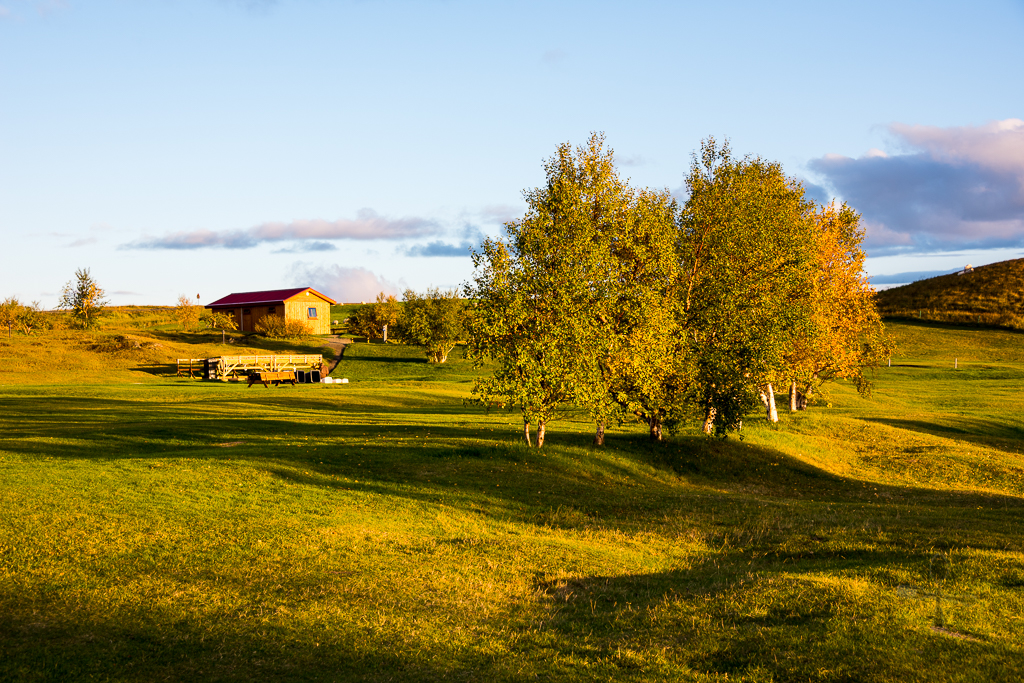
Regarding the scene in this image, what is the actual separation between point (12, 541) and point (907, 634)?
16378 mm

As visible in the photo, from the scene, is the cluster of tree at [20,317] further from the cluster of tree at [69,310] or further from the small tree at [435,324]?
the small tree at [435,324]

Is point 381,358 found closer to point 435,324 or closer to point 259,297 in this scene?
point 435,324

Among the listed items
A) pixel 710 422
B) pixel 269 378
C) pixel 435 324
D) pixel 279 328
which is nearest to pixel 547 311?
pixel 710 422

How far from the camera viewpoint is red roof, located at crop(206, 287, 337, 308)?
386ft

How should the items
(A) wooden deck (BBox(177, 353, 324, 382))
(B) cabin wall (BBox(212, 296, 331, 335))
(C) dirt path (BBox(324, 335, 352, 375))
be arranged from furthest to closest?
(B) cabin wall (BBox(212, 296, 331, 335)) → (C) dirt path (BBox(324, 335, 352, 375)) → (A) wooden deck (BBox(177, 353, 324, 382))

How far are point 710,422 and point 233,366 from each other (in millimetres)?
52040

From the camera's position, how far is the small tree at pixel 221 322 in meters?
109

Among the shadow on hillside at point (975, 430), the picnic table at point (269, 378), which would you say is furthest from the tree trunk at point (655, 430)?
the picnic table at point (269, 378)

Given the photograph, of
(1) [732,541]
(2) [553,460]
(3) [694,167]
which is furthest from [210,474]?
(3) [694,167]

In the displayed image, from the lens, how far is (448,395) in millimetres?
58000

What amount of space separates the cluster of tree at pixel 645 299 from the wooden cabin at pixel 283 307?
8885 centimetres

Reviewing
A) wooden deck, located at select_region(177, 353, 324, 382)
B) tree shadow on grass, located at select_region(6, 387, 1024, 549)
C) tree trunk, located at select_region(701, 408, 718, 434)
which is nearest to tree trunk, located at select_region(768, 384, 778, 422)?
tree trunk, located at select_region(701, 408, 718, 434)

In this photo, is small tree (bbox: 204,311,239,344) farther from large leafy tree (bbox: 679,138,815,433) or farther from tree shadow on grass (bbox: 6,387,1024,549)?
large leafy tree (bbox: 679,138,815,433)

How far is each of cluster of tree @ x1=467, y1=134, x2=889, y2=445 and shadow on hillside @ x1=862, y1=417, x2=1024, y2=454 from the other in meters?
9.56
